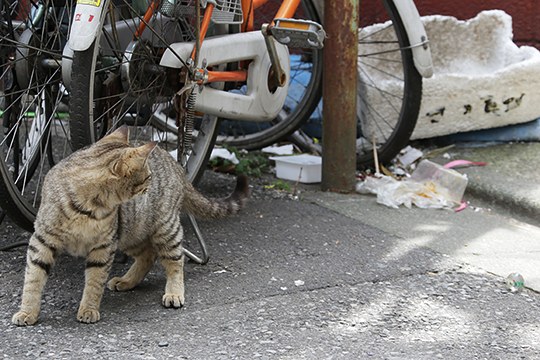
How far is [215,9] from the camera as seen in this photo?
4.18 metres

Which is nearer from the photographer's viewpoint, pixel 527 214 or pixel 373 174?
pixel 527 214

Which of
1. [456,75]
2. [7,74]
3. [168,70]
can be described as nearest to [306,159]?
[456,75]

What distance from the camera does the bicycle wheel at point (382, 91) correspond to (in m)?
5.25

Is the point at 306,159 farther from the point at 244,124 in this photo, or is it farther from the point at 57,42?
the point at 57,42

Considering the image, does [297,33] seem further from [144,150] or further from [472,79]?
[472,79]

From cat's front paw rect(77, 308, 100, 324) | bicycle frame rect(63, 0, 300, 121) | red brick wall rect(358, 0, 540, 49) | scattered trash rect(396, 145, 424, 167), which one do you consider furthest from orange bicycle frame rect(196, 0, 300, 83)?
red brick wall rect(358, 0, 540, 49)

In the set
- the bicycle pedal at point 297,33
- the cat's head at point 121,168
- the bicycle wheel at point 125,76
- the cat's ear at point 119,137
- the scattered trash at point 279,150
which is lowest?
the scattered trash at point 279,150

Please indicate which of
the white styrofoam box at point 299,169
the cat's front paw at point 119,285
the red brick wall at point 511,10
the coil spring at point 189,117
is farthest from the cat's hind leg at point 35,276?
the red brick wall at point 511,10

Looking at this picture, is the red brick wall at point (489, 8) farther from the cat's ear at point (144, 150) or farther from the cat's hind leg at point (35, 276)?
the cat's hind leg at point (35, 276)

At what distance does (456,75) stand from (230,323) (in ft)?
10.2

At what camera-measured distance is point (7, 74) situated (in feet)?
13.3

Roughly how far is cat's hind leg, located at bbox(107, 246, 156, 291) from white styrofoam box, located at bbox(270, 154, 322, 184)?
6.17 feet

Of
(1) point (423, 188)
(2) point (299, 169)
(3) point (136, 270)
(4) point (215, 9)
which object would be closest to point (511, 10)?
(1) point (423, 188)

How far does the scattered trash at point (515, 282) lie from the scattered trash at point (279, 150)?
2386 mm
